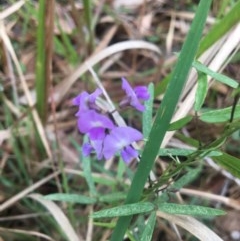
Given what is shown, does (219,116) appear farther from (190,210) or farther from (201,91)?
(190,210)

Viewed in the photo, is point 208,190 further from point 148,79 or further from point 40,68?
point 40,68

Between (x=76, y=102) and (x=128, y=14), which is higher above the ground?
(x=76, y=102)

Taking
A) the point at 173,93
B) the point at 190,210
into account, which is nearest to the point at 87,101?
the point at 173,93

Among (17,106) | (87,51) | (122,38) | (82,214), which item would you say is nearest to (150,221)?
(82,214)

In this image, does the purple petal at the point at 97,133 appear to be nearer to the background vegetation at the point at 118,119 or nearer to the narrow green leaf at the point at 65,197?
the background vegetation at the point at 118,119

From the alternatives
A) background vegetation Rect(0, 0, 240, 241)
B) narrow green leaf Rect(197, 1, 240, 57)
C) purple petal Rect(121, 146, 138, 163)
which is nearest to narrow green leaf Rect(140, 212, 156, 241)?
background vegetation Rect(0, 0, 240, 241)

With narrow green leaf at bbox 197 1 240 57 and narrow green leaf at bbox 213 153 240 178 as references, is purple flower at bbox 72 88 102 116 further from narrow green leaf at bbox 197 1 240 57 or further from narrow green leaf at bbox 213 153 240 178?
narrow green leaf at bbox 197 1 240 57

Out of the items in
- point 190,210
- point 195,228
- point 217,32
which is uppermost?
point 217,32

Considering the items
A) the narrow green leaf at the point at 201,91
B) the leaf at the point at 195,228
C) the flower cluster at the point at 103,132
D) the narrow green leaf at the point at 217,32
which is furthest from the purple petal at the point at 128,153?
the narrow green leaf at the point at 217,32
